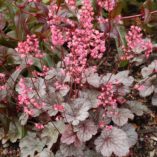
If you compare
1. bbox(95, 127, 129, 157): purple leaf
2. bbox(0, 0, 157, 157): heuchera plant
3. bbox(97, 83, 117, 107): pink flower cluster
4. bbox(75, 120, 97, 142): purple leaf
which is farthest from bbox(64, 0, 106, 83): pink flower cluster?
bbox(95, 127, 129, 157): purple leaf

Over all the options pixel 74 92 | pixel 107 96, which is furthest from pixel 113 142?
pixel 74 92

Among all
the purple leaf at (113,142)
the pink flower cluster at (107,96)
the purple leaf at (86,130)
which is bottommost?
the purple leaf at (113,142)

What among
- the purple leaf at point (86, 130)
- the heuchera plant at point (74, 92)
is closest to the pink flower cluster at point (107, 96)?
the heuchera plant at point (74, 92)

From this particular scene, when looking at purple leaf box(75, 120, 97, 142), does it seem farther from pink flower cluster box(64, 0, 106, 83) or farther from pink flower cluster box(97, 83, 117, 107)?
pink flower cluster box(64, 0, 106, 83)

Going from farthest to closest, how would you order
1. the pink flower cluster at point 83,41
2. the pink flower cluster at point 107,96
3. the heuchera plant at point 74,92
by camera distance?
the pink flower cluster at point 107,96 → the heuchera plant at point 74,92 → the pink flower cluster at point 83,41

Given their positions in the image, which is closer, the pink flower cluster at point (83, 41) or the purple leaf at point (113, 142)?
the pink flower cluster at point (83, 41)

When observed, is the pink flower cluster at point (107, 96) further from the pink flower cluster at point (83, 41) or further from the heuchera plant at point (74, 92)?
the pink flower cluster at point (83, 41)

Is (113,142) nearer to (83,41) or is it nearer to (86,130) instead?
(86,130)

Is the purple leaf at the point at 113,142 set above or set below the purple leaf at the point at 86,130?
below
